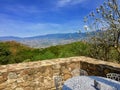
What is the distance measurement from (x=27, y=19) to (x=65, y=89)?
29.0 meters

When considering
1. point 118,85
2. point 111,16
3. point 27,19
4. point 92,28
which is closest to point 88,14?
point 92,28

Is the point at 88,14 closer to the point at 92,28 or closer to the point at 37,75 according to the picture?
the point at 92,28

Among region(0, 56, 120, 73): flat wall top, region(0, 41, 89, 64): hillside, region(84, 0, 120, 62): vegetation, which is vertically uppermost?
region(84, 0, 120, 62): vegetation

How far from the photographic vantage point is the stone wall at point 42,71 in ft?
12.3

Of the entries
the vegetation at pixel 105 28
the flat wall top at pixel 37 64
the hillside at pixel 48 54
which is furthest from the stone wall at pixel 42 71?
the hillside at pixel 48 54

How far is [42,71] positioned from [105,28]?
2.27 meters

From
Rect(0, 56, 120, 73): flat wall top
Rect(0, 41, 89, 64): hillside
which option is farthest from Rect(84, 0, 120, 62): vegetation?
Rect(0, 56, 120, 73): flat wall top

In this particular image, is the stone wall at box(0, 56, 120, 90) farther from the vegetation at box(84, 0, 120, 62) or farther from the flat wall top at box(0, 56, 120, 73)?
the vegetation at box(84, 0, 120, 62)

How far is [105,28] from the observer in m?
5.20

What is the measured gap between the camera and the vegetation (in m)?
4.86

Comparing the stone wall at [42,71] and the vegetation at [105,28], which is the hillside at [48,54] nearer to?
the vegetation at [105,28]

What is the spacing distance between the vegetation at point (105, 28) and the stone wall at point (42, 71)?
44.8 inches

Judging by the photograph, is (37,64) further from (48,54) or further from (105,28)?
(48,54)

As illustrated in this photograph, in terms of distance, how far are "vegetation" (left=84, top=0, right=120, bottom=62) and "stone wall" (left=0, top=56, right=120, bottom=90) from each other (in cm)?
114
